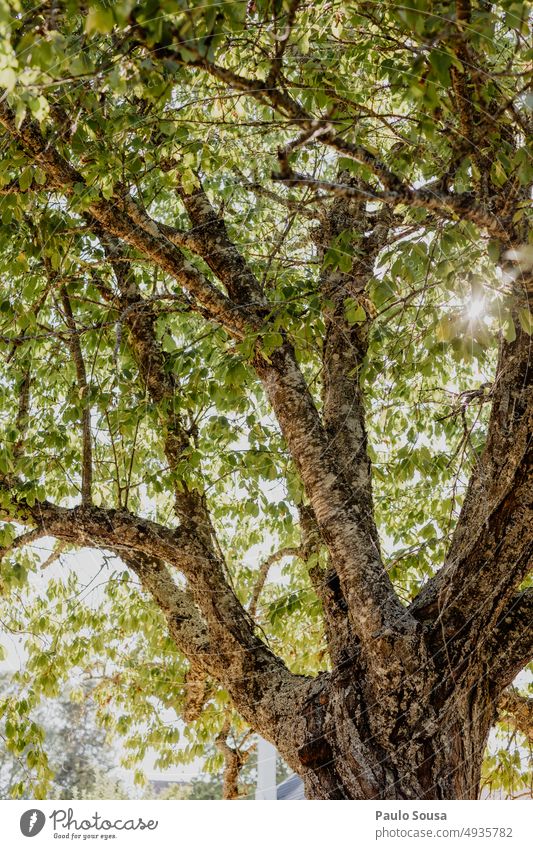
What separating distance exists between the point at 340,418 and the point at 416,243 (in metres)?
0.81

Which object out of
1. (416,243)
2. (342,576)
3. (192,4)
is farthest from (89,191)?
(342,576)

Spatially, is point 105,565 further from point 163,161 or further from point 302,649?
point 163,161

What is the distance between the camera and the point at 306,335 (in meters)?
2.07

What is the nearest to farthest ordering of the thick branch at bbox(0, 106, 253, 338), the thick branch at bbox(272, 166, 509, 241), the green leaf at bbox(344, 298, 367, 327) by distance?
Result: the thick branch at bbox(272, 166, 509, 241) < the green leaf at bbox(344, 298, 367, 327) < the thick branch at bbox(0, 106, 253, 338)

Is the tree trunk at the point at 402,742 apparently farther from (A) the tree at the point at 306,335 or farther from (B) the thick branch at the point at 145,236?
(B) the thick branch at the point at 145,236

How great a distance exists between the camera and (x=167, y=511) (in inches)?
128

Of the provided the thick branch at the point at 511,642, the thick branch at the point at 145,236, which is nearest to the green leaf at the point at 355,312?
the thick branch at the point at 145,236

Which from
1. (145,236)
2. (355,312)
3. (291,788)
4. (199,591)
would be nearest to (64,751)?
(291,788)

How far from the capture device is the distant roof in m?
2.35
